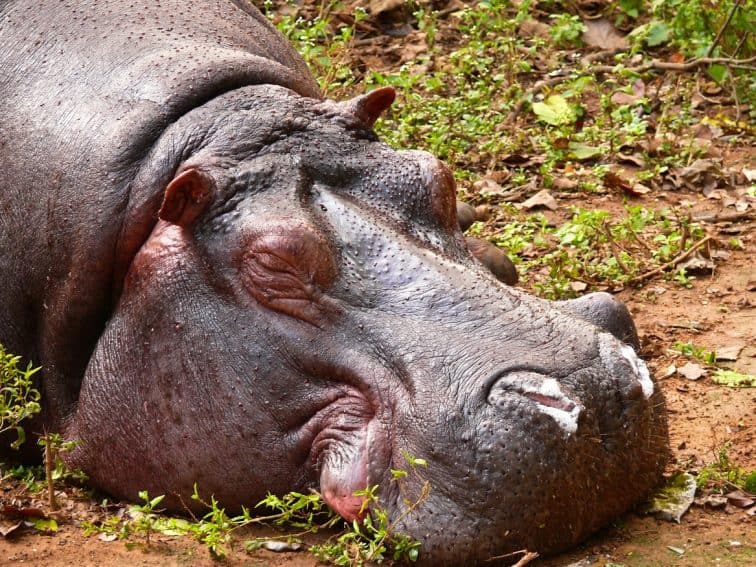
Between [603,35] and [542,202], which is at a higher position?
[542,202]

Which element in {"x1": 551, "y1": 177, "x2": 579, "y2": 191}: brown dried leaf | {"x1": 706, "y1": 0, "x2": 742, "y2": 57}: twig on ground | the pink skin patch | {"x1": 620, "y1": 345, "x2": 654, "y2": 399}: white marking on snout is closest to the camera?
the pink skin patch

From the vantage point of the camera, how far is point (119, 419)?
446 cm

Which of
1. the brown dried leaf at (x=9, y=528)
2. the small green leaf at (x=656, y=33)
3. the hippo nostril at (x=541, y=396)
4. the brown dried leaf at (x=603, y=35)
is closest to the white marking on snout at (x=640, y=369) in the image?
the hippo nostril at (x=541, y=396)

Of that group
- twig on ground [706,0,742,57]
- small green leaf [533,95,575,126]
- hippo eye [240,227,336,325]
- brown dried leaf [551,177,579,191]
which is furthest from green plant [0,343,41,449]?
twig on ground [706,0,742,57]

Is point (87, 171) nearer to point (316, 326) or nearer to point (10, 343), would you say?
point (10, 343)

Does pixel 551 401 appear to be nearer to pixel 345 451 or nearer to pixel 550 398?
pixel 550 398

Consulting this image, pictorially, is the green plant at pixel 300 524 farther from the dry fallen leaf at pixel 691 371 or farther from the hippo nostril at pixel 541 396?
the dry fallen leaf at pixel 691 371

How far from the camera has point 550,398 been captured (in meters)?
3.78

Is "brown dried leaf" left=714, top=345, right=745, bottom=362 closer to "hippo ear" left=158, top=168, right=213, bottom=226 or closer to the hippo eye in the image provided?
the hippo eye

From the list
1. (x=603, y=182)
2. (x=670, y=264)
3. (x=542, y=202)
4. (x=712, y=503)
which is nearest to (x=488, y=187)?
(x=542, y=202)

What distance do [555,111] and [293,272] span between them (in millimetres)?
4783

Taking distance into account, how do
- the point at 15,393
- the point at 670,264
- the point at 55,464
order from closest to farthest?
1. the point at 15,393
2. the point at 55,464
3. the point at 670,264

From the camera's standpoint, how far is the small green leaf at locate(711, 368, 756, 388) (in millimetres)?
5430

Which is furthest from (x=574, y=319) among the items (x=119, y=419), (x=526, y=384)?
(x=119, y=419)
